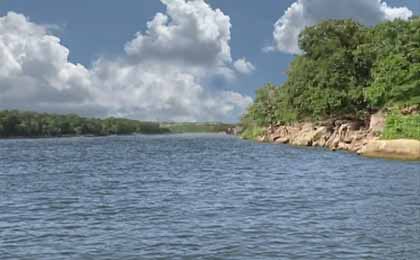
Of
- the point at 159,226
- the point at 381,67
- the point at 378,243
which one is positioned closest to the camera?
the point at 378,243

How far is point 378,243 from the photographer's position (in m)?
17.0

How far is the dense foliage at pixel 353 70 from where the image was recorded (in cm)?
6600

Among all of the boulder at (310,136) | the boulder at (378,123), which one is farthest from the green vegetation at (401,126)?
the boulder at (310,136)

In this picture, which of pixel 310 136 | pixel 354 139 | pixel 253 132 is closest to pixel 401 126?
pixel 354 139

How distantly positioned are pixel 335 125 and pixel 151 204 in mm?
65612

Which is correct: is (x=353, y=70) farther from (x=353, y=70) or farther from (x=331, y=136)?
(x=331, y=136)

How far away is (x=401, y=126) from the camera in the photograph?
201 feet

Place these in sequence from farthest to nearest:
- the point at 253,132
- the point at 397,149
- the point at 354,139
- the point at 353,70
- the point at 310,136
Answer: the point at 253,132, the point at 310,136, the point at 353,70, the point at 354,139, the point at 397,149

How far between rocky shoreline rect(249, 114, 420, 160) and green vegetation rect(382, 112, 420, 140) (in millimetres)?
1610

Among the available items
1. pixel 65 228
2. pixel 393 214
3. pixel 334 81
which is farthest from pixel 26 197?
pixel 334 81

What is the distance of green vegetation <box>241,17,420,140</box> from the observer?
65938 millimetres

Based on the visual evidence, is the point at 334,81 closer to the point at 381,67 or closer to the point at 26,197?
the point at 381,67

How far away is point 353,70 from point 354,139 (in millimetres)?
15050

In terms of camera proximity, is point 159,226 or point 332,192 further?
point 332,192
